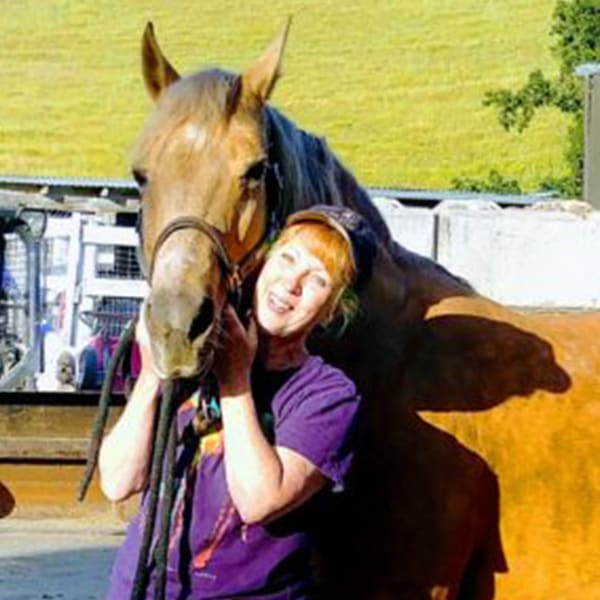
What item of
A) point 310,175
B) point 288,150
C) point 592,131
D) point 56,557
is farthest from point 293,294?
point 592,131

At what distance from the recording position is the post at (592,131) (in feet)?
64.3

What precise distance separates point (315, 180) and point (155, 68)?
1.36 feet

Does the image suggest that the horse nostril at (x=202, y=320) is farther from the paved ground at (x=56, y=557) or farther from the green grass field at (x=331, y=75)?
the green grass field at (x=331, y=75)

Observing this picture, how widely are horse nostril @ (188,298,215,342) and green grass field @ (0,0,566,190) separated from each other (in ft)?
103

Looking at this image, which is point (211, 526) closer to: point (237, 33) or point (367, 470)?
point (367, 470)

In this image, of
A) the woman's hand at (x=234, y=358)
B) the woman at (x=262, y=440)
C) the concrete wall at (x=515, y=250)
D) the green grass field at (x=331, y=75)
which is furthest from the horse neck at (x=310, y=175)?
the green grass field at (x=331, y=75)

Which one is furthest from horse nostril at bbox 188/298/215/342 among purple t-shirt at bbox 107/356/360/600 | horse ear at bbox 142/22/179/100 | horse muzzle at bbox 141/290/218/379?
horse ear at bbox 142/22/179/100

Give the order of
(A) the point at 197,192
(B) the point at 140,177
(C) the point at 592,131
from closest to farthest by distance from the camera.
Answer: (A) the point at 197,192
(B) the point at 140,177
(C) the point at 592,131

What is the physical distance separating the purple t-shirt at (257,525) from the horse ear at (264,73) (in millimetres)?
618

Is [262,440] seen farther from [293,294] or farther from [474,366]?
[474,366]

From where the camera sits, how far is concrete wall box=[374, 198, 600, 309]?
11.9 metres

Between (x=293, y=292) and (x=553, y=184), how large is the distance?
2915 cm

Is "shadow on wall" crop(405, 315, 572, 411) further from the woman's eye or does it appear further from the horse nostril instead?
the horse nostril

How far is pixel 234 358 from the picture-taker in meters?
3.25
